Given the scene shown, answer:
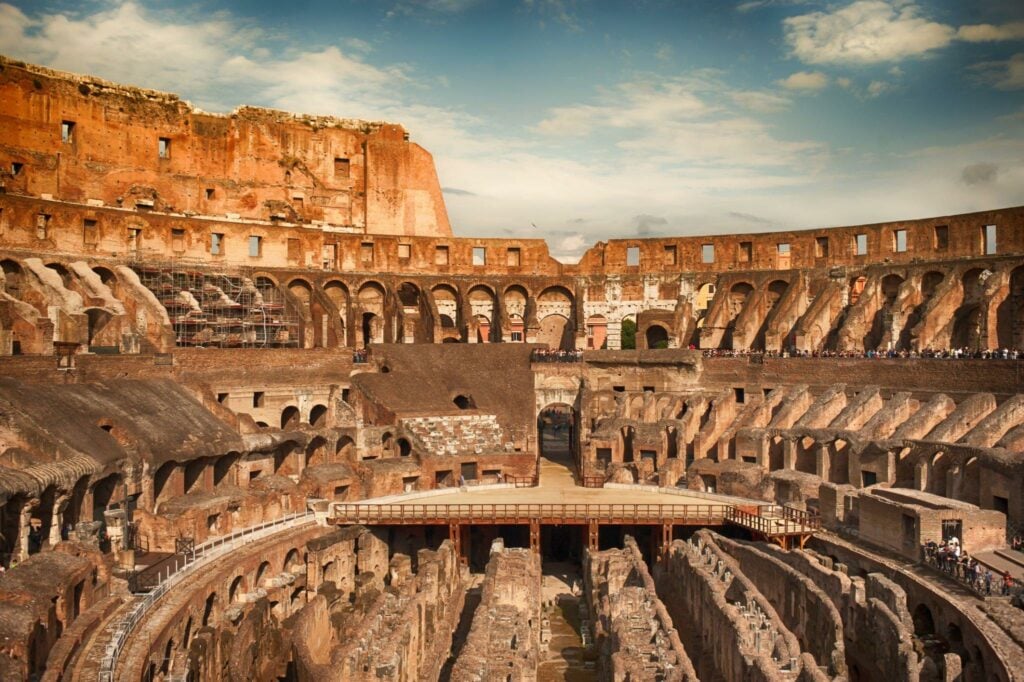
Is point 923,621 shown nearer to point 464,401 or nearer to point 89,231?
point 464,401

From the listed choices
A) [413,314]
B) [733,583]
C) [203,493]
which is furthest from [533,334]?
[733,583]

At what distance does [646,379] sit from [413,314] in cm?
1298

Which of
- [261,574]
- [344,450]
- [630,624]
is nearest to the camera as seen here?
[630,624]

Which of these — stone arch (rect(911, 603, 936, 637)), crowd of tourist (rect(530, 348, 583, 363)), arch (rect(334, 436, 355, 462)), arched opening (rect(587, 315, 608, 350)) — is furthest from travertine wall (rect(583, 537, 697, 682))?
arched opening (rect(587, 315, 608, 350))

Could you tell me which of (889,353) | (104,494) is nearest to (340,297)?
(104,494)

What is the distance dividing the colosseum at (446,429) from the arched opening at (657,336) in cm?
20

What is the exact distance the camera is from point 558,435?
5816 centimetres

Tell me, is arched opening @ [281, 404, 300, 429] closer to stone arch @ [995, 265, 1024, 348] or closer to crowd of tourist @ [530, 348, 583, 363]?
crowd of tourist @ [530, 348, 583, 363]

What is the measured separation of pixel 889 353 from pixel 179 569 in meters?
28.7

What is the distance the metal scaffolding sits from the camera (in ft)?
142

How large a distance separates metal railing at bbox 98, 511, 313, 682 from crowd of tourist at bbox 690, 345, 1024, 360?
2228 cm

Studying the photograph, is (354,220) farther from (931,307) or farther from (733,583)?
(733,583)

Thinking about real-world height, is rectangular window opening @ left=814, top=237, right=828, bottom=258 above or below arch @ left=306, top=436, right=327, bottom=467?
above

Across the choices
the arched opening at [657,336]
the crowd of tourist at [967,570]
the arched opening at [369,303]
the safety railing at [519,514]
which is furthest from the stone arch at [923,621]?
the arched opening at [369,303]
